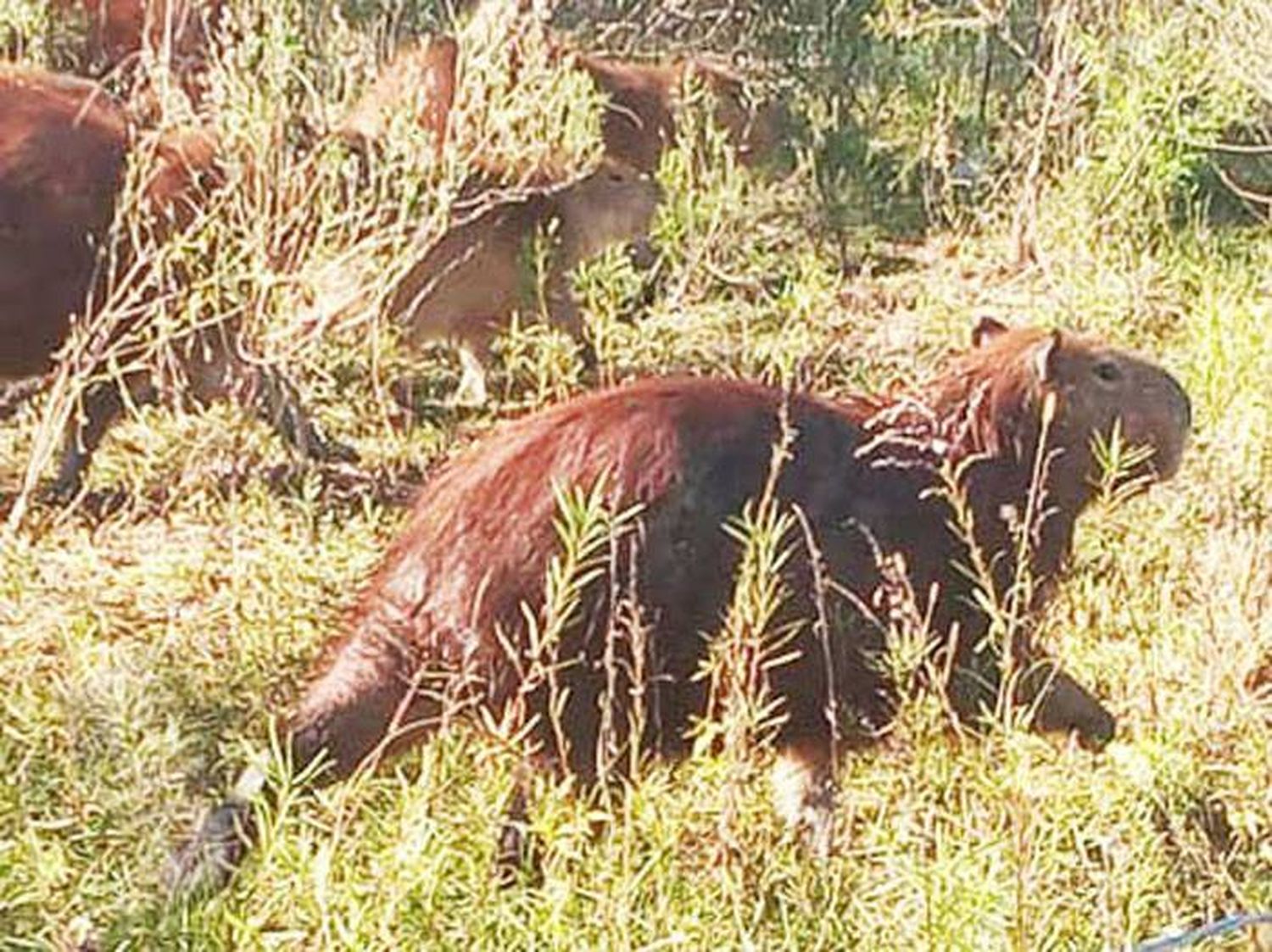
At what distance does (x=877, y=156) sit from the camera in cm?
1010

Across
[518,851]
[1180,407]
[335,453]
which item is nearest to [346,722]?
[518,851]

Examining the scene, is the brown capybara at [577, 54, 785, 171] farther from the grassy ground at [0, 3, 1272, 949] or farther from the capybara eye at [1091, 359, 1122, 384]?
the capybara eye at [1091, 359, 1122, 384]

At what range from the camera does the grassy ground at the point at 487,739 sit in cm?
397

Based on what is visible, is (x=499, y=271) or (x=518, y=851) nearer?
(x=518, y=851)

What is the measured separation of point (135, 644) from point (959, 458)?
1.90 m

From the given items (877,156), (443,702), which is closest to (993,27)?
(877,156)

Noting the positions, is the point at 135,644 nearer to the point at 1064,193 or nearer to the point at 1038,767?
the point at 1038,767

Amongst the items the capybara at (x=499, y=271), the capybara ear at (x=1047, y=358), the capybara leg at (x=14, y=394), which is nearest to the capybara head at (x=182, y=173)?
the capybara leg at (x=14, y=394)

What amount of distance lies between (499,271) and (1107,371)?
10.5 ft

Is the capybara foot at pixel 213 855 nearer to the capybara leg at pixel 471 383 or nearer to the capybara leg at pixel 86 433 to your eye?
the capybara leg at pixel 86 433

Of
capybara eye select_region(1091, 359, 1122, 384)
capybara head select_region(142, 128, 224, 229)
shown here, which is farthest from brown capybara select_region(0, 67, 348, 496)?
capybara eye select_region(1091, 359, 1122, 384)

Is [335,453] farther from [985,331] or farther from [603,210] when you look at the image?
[985,331]

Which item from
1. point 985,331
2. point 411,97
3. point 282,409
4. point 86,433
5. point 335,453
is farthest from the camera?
point 335,453

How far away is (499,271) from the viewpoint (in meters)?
7.78
